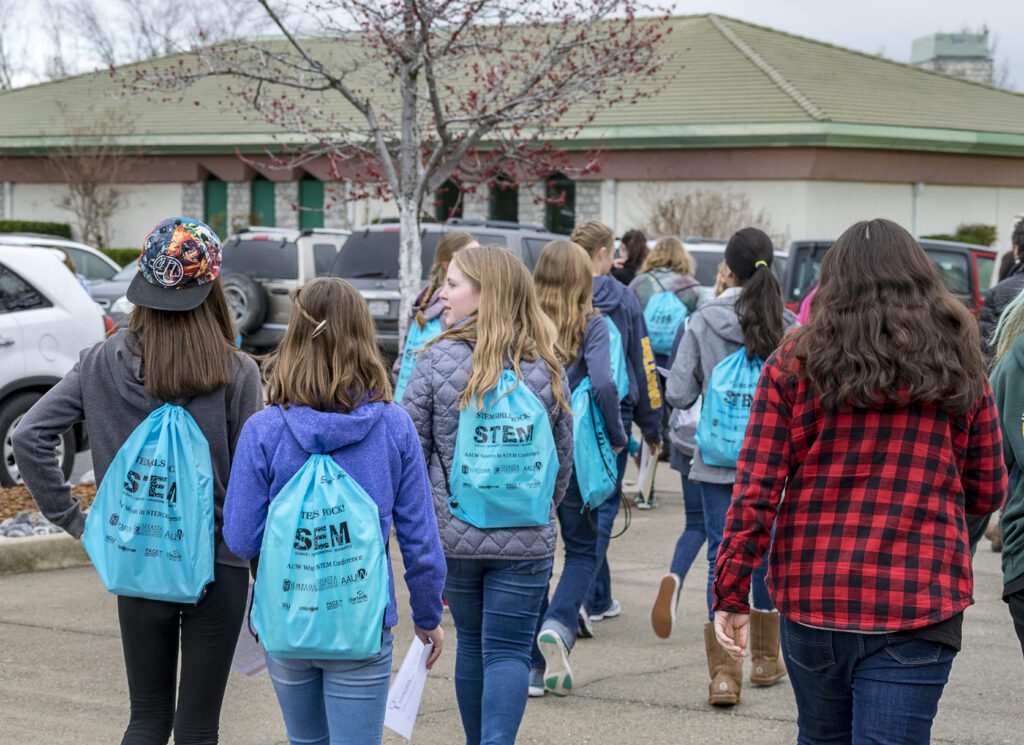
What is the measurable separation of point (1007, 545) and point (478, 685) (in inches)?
69.1

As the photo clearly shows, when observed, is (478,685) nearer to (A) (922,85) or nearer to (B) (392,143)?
(B) (392,143)

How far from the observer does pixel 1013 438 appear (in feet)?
12.8

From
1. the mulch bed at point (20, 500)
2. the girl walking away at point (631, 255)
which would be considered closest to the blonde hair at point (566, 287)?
the mulch bed at point (20, 500)

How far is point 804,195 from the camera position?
2586 centimetres

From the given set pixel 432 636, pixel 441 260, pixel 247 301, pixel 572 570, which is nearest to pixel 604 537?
pixel 572 570

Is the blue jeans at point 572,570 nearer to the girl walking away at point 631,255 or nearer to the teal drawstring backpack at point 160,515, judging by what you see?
the teal drawstring backpack at point 160,515

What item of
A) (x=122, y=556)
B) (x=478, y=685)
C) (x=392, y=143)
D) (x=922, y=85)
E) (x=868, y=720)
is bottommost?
(x=478, y=685)

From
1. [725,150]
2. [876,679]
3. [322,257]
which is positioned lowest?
[876,679]

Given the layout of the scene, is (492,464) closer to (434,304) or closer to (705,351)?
(705,351)

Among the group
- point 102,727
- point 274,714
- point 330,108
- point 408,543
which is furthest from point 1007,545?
point 330,108

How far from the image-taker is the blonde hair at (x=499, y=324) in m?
4.39

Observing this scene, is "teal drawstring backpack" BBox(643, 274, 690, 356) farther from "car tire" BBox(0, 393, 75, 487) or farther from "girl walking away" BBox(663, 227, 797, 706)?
"car tire" BBox(0, 393, 75, 487)

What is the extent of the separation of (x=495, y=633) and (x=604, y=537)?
221 centimetres

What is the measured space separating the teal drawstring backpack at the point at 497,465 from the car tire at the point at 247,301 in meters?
12.5
